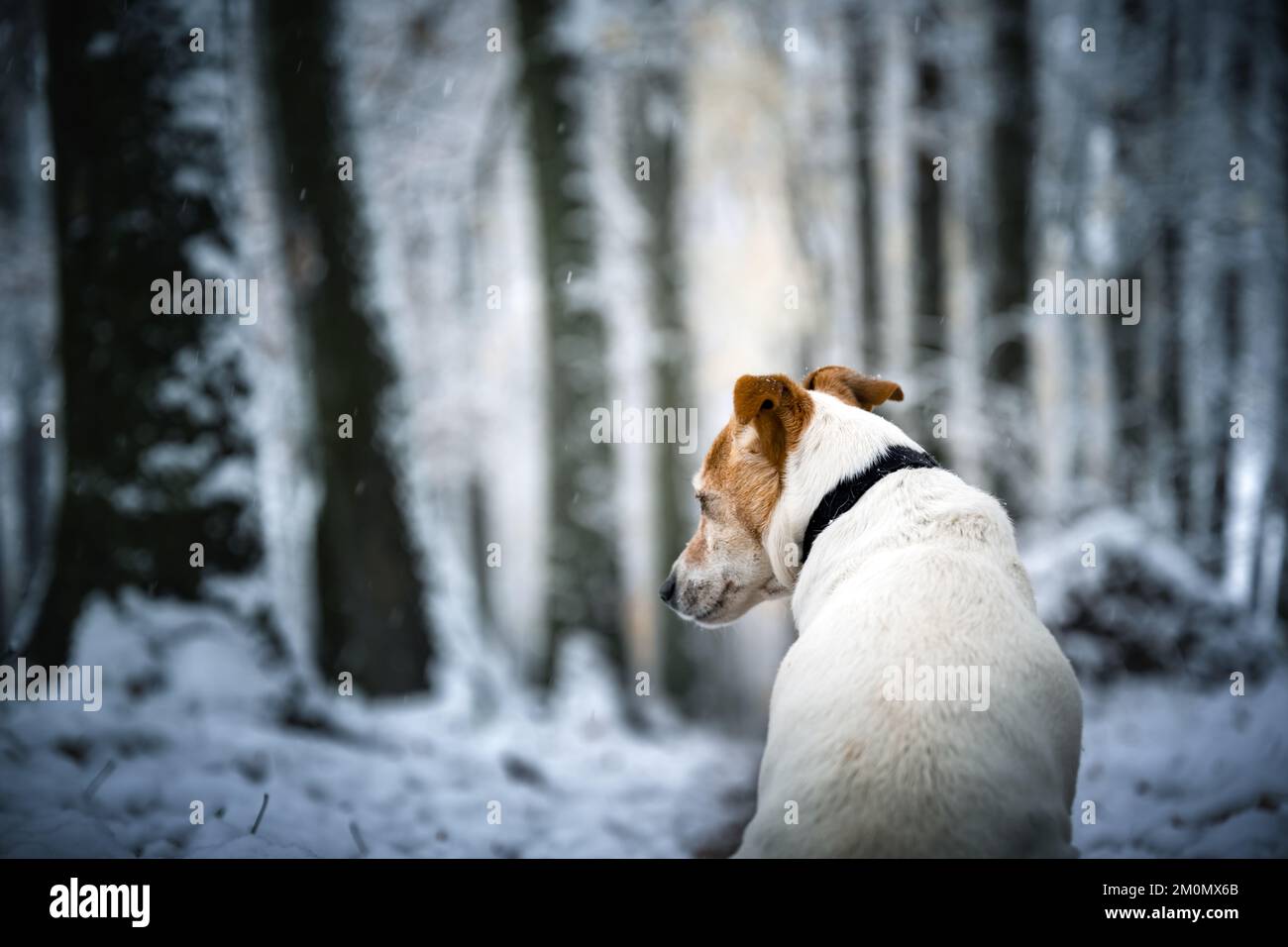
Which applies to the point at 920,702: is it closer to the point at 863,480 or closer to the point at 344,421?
the point at 863,480

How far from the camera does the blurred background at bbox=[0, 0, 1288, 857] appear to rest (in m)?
5.05

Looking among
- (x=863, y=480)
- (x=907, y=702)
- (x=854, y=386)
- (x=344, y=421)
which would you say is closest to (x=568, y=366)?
(x=344, y=421)

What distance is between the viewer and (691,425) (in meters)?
10.1

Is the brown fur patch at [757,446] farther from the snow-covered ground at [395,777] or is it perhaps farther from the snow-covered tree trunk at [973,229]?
the snow-covered tree trunk at [973,229]

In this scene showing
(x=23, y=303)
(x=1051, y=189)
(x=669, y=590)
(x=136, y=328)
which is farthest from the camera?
(x=23, y=303)

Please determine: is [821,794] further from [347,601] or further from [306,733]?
[347,601]

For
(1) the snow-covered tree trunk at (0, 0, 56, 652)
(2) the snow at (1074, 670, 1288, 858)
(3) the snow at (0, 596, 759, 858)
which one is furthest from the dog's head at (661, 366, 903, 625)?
(1) the snow-covered tree trunk at (0, 0, 56, 652)

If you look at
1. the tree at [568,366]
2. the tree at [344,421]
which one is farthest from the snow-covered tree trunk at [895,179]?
the tree at [344,421]

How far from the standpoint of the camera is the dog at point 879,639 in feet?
6.68

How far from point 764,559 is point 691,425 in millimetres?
6983

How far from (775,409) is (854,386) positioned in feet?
1.82

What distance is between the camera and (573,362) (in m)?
8.68

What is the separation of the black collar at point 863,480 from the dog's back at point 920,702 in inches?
1.6

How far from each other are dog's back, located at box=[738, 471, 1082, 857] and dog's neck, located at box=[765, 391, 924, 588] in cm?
13
